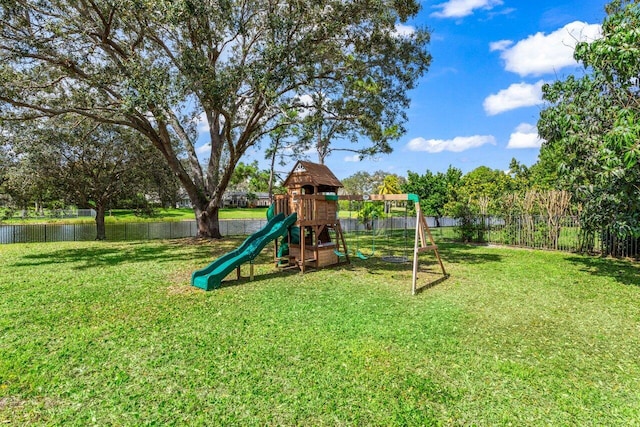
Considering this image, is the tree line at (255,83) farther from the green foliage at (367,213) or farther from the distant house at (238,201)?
the distant house at (238,201)

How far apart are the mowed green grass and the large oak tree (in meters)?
5.55

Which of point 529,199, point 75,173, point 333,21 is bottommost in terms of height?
point 529,199

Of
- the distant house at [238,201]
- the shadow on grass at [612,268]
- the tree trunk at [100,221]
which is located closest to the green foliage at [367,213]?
the shadow on grass at [612,268]

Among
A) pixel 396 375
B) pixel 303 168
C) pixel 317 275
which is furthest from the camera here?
pixel 303 168

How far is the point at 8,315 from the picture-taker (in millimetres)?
5434

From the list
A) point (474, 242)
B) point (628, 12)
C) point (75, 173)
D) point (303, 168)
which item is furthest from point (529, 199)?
point (75, 173)

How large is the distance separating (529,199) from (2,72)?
19.3 metres

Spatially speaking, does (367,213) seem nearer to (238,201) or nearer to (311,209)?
(311,209)

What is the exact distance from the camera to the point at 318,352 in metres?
4.11

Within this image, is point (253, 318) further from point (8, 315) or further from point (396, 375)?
point (8, 315)

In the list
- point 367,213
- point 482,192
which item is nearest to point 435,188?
point 482,192

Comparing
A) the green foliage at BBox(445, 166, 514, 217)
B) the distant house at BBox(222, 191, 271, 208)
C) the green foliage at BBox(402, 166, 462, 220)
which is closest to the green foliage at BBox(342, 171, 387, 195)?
the distant house at BBox(222, 191, 271, 208)

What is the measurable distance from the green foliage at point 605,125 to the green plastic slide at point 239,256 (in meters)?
7.22

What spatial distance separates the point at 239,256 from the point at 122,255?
21.8 feet
